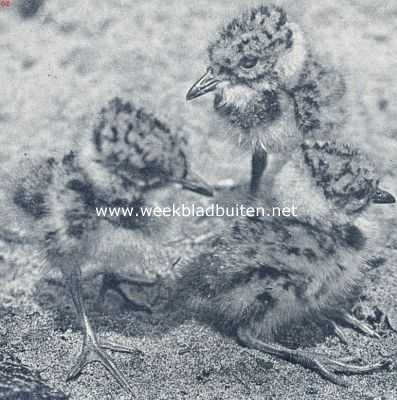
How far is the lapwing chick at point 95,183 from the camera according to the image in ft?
5.58

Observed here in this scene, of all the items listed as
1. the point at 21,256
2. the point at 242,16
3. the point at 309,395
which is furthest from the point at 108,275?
the point at 242,16

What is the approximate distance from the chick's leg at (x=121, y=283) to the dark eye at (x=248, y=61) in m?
0.72

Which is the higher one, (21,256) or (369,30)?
(369,30)

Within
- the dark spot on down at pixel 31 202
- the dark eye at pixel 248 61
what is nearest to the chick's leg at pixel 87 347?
the dark spot on down at pixel 31 202

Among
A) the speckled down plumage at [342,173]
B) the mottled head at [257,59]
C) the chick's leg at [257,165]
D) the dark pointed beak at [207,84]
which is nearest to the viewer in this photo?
the speckled down plumage at [342,173]

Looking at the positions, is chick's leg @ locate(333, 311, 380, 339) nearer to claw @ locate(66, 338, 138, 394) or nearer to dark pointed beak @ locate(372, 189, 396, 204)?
dark pointed beak @ locate(372, 189, 396, 204)

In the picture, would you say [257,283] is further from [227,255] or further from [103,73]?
[103,73]

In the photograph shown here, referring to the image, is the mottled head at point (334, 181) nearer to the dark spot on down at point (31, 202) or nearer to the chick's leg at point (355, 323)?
the chick's leg at point (355, 323)

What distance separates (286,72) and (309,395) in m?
A: 0.93

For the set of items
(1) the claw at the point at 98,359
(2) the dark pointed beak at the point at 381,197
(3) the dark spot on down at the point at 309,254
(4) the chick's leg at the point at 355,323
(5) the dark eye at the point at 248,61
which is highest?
(5) the dark eye at the point at 248,61

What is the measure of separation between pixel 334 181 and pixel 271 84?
1.26ft

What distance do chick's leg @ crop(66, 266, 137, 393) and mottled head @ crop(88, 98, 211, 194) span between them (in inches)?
13.4

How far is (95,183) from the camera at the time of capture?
176 centimetres

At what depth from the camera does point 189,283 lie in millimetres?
1854
